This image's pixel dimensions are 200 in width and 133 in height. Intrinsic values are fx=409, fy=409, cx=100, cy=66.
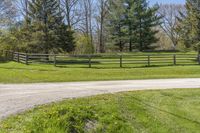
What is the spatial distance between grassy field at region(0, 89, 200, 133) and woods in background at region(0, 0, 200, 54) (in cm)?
2743

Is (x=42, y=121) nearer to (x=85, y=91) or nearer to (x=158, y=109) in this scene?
(x=158, y=109)

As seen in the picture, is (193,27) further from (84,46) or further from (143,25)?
(84,46)

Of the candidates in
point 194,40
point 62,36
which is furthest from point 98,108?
point 194,40

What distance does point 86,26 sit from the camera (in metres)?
65.3

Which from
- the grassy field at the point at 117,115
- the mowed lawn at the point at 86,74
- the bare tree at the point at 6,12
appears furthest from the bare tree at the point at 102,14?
the grassy field at the point at 117,115

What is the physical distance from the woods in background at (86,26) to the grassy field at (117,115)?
2743 cm

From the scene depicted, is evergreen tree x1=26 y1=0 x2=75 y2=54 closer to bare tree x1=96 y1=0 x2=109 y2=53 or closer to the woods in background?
the woods in background

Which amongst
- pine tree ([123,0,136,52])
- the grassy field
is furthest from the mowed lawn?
pine tree ([123,0,136,52])

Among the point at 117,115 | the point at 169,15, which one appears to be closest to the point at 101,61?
the point at 117,115

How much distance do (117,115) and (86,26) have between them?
175 feet

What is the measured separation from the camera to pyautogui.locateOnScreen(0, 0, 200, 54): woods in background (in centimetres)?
4232

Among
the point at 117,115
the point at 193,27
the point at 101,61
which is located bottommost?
the point at 117,115

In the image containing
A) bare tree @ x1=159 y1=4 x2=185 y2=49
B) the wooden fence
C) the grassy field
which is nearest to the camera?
the grassy field

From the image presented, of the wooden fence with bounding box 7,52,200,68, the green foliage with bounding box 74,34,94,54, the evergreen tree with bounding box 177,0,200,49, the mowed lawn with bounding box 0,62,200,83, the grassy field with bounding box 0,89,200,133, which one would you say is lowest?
the grassy field with bounding box 0,89,200,133
